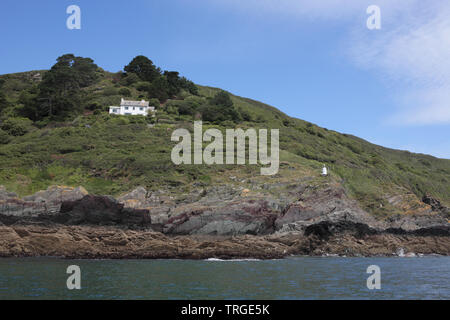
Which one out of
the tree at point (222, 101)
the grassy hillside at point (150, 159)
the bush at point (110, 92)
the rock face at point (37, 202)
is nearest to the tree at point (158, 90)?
the grassy hillside at point (150, 159)

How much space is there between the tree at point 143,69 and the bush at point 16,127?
127 ft

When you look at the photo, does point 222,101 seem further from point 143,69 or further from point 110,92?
point 143,69

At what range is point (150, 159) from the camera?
5681 cm

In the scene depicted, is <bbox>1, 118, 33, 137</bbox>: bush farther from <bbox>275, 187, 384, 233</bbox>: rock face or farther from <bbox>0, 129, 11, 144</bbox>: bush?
<bbox>275, 187, 384, 233</bbox>: rock face

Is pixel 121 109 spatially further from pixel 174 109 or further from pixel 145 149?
pixel 145 149

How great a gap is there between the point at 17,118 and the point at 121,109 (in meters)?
19.4

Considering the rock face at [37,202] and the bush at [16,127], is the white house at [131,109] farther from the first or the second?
the rock face at [37,202]

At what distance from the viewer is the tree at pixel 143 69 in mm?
106938

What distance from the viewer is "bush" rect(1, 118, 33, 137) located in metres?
71.0

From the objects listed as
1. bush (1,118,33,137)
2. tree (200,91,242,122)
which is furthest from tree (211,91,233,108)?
bush (1,118,33,137)

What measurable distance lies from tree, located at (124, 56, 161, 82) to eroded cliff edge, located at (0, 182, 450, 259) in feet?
216

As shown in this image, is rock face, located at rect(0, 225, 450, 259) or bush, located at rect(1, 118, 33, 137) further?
bush, located at rect(1, 118, 33, 137)

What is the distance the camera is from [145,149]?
6191 cm
